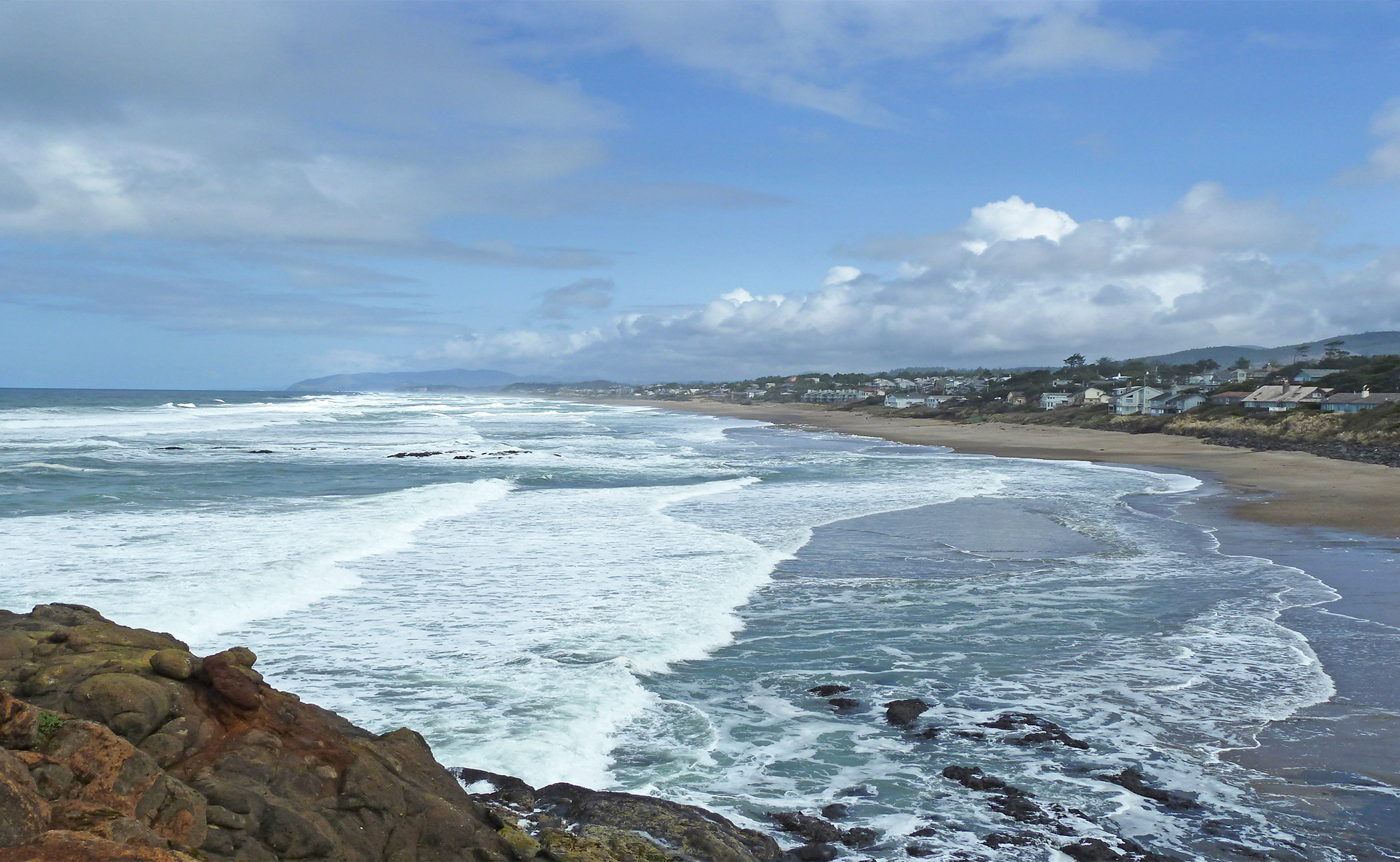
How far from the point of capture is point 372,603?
41.8 feet

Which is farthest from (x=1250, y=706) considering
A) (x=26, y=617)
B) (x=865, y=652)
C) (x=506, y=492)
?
(x=506, y=492)

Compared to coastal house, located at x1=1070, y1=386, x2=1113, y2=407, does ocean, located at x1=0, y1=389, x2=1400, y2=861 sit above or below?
below

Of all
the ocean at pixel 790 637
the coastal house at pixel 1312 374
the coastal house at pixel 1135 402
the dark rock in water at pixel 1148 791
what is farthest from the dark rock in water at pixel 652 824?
the coastal house at pixel 1312 374

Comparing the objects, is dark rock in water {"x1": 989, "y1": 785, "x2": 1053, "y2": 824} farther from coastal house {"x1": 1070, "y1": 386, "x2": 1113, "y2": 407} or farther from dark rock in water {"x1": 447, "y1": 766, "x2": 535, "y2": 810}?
coastal house {"x1": 1070, "y1": 386, "x2": 1113, "y2": 407}

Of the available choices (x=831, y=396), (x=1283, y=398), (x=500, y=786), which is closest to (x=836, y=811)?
(x=500, y=786)

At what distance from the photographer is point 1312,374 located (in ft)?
312

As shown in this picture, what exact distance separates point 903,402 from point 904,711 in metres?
122

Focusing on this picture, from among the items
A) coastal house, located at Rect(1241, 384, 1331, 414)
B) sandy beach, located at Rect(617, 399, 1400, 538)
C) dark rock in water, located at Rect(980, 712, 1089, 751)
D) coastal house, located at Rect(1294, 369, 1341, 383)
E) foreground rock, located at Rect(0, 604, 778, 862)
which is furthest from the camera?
coastal house, located at Rect(1294, 369, 1341, 383)

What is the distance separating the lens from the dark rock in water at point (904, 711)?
8.57 metres

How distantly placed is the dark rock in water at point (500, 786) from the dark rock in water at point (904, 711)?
3.64 m

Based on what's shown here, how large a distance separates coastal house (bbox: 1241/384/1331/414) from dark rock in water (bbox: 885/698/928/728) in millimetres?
72713

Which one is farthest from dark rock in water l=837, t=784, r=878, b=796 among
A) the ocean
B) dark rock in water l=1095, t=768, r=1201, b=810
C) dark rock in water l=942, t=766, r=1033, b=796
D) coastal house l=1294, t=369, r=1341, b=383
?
coastal house l=1294, t=369, r=1341, b=383

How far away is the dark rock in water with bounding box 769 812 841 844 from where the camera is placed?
20.8 feet

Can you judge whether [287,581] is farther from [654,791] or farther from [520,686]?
[654,791]
